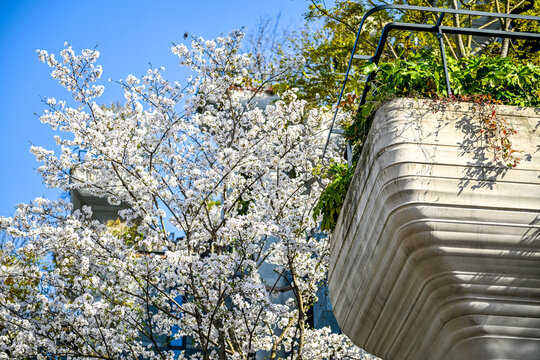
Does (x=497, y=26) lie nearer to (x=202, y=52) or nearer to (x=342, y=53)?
(x=342, y=53)

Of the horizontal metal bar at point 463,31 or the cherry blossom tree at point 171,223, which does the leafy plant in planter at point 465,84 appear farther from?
the cherry blossom tree at point 171,223

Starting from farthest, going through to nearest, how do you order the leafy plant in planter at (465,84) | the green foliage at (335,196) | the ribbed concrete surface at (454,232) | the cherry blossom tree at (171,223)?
the cherry blossom tree at (171,223) → the green foliage at (335,196) → the leafy plant in planter at (465,84) → the ribbed concrete surface at (454,232)

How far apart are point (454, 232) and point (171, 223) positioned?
7810 mm

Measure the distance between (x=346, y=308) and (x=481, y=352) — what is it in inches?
81.0

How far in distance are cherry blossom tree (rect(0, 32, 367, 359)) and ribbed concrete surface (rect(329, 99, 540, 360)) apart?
5467 millimetres

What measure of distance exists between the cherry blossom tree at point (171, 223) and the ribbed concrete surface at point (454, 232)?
547cm

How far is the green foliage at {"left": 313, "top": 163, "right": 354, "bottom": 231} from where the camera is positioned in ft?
25.1

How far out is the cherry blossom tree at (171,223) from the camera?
11.6m

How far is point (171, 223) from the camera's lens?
12.2 metres

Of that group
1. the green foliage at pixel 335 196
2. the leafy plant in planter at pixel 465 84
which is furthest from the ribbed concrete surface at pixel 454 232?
the green foliage at pixel 335 196

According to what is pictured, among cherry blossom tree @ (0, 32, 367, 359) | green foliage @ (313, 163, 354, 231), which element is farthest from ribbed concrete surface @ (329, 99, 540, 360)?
cherry blossom tree @ (0, 32, 367, 359)

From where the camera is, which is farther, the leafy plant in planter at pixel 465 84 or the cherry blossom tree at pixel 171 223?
the cherry blossom tree at pixel 171 223

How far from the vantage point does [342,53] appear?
635 inches

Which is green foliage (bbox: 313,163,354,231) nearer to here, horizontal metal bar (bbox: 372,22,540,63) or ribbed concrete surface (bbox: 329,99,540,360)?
ribbed concrete surface (bbox: 329,99,540,360)
